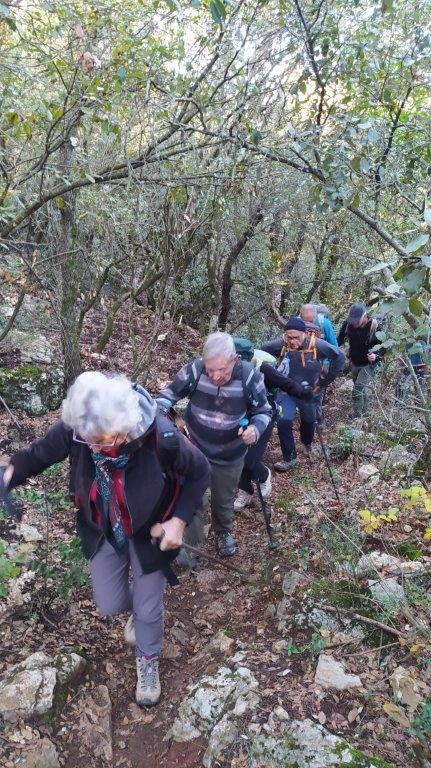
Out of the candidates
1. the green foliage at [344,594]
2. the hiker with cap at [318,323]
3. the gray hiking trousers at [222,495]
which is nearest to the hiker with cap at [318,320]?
the hiker with cap at [318,323]

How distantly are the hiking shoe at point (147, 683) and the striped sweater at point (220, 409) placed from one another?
1761 mm

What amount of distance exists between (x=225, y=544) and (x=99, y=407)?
10.0 feet

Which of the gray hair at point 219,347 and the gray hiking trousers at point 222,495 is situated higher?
the gray hair at point 219,347

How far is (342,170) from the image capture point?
4.08m

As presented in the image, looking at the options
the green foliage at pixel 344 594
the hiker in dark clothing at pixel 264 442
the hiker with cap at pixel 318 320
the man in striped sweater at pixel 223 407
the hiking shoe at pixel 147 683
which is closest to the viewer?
the hiking shoe at pixel 147 683

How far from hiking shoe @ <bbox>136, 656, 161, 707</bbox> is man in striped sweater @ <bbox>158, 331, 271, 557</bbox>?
1.73 metres

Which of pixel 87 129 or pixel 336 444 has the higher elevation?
pixel 87 129

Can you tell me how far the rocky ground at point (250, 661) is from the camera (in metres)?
2.97

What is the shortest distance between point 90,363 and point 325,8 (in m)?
6.39

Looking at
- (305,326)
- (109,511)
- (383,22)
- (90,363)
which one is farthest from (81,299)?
(109,511)

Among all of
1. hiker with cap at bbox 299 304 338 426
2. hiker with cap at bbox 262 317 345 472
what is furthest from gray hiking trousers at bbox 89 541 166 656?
hiker with cap at bbox 299 304 338 426

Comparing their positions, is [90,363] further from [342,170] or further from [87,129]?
[342,170]

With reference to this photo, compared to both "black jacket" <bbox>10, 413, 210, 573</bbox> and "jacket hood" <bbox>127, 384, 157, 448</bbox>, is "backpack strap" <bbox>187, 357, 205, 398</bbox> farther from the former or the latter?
"jacket hood" <bbox>127, 384, 157, 448</bbox>

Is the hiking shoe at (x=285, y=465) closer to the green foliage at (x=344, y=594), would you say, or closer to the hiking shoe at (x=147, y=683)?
the green foliage at (x=344, y=594)
